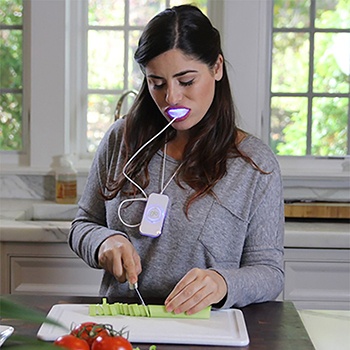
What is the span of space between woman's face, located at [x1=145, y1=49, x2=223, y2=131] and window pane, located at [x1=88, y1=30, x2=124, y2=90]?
1.38 m

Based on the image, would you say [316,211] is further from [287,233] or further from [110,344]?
[110,344]

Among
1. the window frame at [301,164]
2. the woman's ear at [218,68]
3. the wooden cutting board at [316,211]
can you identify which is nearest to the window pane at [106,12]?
Result: the window frame at [301,164]

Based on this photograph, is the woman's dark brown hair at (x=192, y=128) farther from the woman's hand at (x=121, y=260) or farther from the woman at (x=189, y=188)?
the woman's hand at (x=121, y=260)

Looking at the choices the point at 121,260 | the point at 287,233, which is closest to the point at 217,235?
the point at 121,260

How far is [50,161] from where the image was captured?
2.88m

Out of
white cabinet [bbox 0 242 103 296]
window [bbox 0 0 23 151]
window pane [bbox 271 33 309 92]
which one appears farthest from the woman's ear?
window [bbox 0 0 23 151]

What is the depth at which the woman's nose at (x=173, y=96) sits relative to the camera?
158 centimetres

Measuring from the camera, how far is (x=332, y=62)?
2924 mm

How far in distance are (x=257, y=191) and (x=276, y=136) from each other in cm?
136

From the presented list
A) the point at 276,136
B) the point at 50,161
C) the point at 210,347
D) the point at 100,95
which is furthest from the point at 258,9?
the point at 210,347

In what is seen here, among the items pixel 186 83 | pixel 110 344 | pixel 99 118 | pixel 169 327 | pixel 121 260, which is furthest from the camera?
pixel 99 118

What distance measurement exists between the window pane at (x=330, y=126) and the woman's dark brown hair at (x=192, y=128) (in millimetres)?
1293

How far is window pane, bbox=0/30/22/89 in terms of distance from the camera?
9.71ft

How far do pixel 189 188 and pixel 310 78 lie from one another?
1.44m
